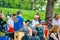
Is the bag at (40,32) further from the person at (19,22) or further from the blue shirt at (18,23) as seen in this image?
the blue shirt at (18,23)

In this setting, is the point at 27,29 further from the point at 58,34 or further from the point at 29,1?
the point at 29,1

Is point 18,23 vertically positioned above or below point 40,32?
above

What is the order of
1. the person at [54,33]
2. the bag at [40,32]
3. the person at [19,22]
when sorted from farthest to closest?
the person at [19,22], the bag at [40,32], the person at [54,33]

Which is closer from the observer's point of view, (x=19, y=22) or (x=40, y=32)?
(x=40, y=32)

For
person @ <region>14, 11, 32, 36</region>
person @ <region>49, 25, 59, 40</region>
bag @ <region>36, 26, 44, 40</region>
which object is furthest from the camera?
person @ <region>14, 11, 32, 36</region>

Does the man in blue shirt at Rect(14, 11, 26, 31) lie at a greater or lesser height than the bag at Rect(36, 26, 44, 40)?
greater

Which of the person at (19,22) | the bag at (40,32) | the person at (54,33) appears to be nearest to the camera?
the person at (54,33)

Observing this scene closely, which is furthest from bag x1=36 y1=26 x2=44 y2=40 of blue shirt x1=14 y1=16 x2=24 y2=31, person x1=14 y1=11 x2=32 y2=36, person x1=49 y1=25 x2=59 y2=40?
person x1=49 y1=25 x2=59 y2=40

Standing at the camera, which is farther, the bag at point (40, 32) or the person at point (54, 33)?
the bag at point (40, 32)

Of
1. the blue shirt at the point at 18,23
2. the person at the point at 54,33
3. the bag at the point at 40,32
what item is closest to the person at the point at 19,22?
the blue shirt at the point at 18,23

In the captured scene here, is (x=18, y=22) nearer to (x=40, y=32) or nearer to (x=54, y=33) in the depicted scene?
(x=40, y=32)

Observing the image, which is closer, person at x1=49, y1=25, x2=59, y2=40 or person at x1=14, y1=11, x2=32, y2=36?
person at x1=49, y1=25, x2=59, y2=40

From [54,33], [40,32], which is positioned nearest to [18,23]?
[40,32]

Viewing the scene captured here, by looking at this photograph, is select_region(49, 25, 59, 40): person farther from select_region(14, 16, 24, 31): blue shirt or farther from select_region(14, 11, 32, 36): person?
select_region(14, 16, 24, 31): blue shirt
